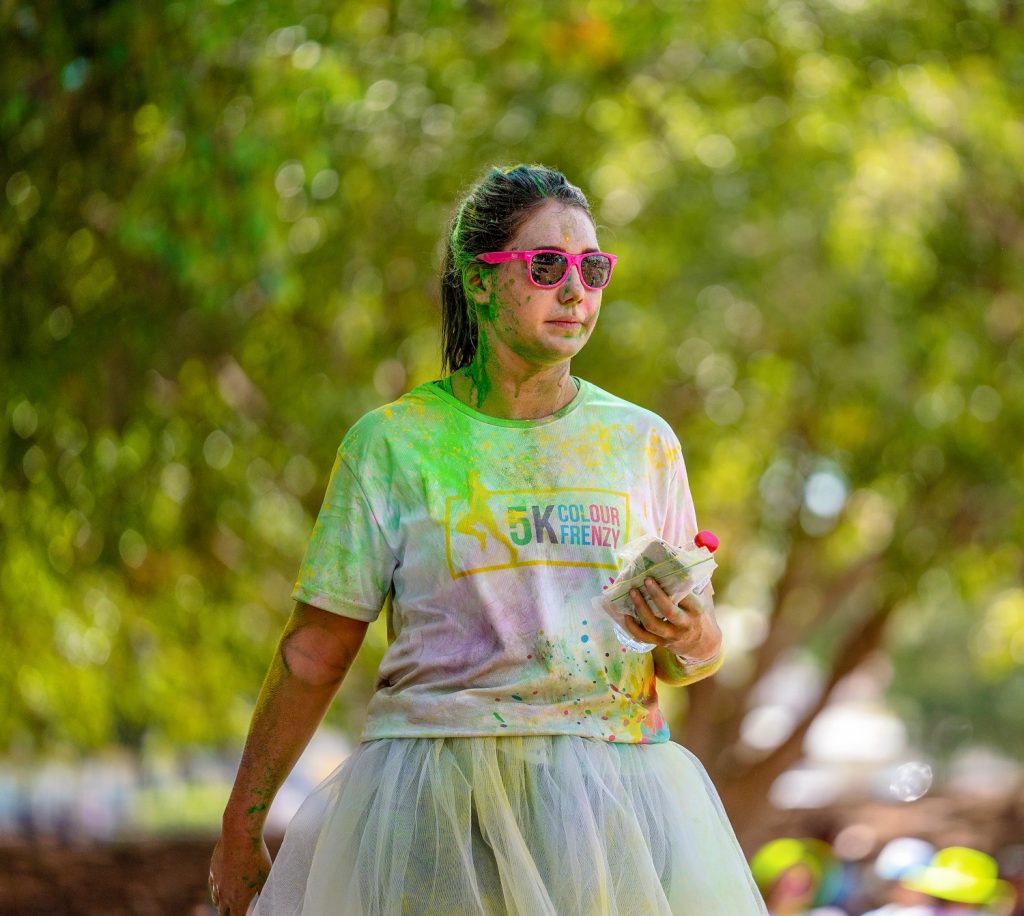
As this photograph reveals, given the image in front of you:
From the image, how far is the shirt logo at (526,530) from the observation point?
2.28 metres

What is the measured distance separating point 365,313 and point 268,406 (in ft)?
2.41

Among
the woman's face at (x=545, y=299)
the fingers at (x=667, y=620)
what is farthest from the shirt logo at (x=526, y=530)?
the woman's face at (x=545, y=299)

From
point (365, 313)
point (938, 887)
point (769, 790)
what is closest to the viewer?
point (938, 887)

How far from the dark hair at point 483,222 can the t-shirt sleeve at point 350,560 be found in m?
0.39

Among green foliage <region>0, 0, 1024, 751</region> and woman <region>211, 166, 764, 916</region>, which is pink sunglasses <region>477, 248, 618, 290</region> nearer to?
woman <region>211, 166, 764, 916</region>

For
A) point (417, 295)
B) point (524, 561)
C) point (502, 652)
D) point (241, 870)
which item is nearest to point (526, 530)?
point (524, 561)

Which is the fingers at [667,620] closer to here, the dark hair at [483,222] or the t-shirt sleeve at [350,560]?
the t-shirt sleeve at [350,560]

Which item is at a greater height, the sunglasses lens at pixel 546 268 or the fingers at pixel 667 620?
the sunglasses lens at pixel 546 268

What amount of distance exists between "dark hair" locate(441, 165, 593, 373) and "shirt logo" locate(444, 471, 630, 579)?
378mm

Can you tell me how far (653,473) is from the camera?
8.13ft

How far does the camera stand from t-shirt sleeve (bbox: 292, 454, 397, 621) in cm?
235

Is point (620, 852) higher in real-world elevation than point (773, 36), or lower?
lower

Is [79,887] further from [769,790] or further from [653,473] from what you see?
[653,473]

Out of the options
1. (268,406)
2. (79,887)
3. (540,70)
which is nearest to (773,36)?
(540,70)
